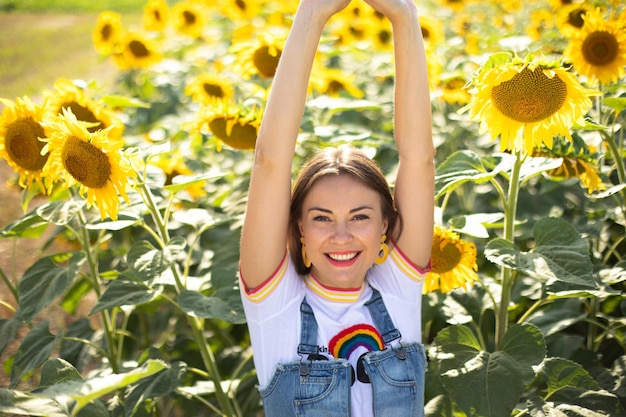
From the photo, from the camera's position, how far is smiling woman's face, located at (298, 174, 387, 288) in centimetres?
165

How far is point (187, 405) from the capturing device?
2.51m

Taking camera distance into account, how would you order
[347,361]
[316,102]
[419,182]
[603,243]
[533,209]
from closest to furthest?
[347,361]
[419,182]
[603,243]
[316,102]
[533,209]

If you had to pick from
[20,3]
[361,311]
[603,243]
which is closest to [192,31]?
[603,243]

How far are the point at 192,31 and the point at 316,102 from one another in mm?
2367

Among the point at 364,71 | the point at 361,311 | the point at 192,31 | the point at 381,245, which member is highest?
the point at 192,31

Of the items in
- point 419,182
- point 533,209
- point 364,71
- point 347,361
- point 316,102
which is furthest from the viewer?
point 364,71

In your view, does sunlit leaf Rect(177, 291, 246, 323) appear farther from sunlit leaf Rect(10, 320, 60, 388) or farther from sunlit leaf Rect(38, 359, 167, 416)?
sunlit leaf Rect(38, 359, 167, 416)

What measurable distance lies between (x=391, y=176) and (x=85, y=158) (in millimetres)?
1397

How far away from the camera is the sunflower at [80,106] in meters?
2.24

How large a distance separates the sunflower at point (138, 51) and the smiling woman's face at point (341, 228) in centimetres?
272

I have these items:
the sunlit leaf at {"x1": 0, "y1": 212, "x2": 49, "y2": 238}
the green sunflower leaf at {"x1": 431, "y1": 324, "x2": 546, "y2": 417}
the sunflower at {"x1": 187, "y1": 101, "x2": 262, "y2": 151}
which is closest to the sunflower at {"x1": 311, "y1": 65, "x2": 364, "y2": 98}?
the sunflower at {"x1": 187, "y1": 101, "x2": 262, "y2": 151}

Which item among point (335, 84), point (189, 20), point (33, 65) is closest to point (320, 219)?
point (335, 84)

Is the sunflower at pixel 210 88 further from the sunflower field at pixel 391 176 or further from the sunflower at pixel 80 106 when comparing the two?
the sunflower at pixel 80 106

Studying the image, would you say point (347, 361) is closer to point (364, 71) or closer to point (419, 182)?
point (419, 182)
